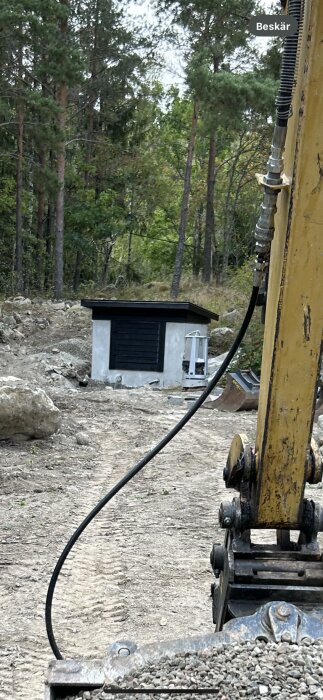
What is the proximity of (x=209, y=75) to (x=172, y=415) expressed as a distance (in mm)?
13227

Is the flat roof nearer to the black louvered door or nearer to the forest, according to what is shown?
the black louvered door

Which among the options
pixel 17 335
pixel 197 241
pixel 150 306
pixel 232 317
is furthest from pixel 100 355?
pixel 197 241

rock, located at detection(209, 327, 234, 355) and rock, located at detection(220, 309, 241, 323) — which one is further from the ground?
rock, located at detection(220, 309, 241, 323)

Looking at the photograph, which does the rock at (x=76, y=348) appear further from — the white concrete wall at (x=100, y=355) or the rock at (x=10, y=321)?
the rock at (x=10, y=321)

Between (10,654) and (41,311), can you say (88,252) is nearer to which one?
(41,311)

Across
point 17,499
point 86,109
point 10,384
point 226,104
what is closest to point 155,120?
point 86,109

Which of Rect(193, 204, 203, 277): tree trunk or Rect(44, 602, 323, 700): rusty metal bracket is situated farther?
Rect(193, 204, 203, 277): tree trunk

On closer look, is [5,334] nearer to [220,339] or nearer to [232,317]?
[220,339]

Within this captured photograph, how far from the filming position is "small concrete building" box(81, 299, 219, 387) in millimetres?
18766

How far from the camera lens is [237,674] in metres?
2.40

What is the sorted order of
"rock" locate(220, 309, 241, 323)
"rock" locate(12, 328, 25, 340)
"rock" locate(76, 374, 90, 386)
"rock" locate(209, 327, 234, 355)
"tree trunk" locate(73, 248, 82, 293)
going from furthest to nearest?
"tree trunk" locate(73, 248, 82, 293), "rock" locate(220, 309, 241, 323), "rock" locate(209, 327, 234, 355), "rock" locate(12, 328, 25, 340), "rock" locate(76, 374, 90, 386)

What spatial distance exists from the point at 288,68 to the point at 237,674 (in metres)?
1.85

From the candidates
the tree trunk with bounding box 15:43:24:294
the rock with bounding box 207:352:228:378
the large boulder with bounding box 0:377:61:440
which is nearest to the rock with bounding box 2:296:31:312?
the tree trunk with bounding box 15:43:24:294

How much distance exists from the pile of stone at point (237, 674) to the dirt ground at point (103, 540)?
143 centimetres
